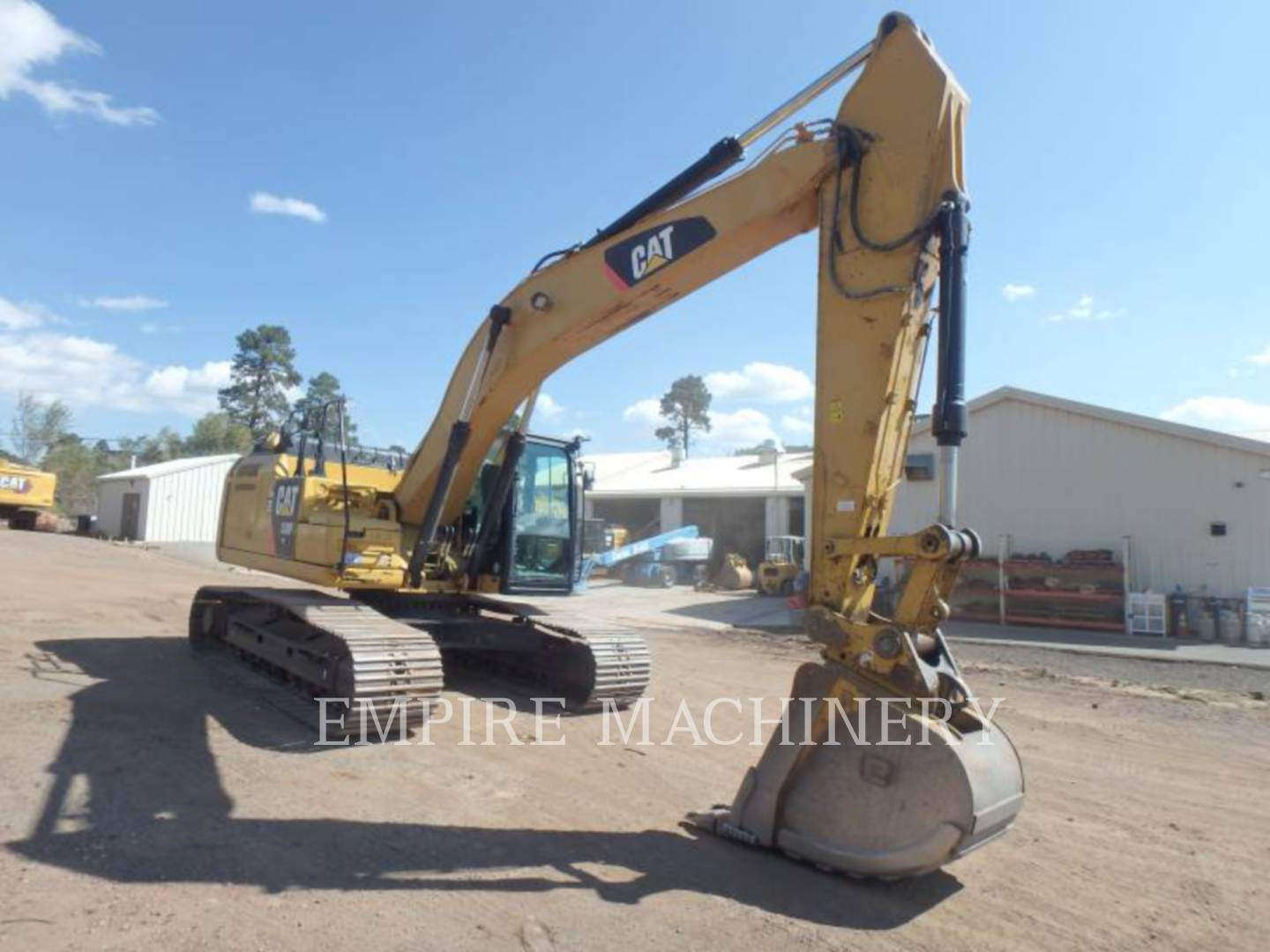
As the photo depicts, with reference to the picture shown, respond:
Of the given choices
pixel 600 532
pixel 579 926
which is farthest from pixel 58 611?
pixel 579 926

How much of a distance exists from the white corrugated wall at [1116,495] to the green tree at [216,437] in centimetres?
5219

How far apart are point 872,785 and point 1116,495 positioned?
15620mm

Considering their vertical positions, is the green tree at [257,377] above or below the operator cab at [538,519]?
above

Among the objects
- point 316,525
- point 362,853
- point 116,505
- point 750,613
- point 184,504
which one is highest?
point 184,504

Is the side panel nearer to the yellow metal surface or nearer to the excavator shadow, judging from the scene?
the excavator shadow

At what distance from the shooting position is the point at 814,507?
4.70 meters

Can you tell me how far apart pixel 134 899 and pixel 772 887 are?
2904 millimetres

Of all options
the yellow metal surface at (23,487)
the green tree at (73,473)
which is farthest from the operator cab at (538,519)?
the green tree at (73,473)

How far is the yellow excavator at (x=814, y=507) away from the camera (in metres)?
4.13

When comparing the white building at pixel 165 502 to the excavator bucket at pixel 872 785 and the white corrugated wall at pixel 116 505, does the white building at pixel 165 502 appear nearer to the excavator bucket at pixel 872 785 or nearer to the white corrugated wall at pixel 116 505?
the white corrugated wall at pixel 116 505

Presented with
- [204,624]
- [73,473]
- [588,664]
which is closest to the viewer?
[588,664]

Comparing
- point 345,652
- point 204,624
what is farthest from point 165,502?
point 345,652

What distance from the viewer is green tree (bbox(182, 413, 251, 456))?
197ft

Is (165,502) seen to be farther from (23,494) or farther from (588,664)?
(588,664)
